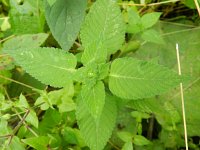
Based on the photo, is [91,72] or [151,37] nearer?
[91,72]

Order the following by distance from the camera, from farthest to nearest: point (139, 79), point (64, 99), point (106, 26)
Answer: point (64, 99) < point (106, 26) < point (139, 79)

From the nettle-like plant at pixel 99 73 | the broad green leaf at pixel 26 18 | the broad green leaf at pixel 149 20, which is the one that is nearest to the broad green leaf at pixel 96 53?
the nettle-like plant at pixel 99 73

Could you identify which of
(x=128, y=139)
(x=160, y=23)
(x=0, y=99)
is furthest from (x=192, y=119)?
(x=0, y=99)

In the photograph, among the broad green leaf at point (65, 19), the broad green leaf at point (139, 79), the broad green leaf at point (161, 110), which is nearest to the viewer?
the broad green leaf at point (139, 79)

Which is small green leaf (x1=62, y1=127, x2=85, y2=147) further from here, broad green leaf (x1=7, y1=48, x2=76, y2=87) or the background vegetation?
broad green leaf (x1=7, y1=48, x2=76, y2=87)

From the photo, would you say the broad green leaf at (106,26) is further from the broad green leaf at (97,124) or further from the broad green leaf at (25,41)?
the broad green leaf at (25,41)

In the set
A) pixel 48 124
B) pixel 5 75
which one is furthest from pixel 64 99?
pixel 5 75

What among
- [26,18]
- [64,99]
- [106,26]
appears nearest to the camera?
[106,26]

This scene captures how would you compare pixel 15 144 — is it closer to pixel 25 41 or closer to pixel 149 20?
pixel 25 41

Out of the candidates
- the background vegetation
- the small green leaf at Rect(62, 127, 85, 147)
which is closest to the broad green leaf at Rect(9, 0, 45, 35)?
the background vegetation
